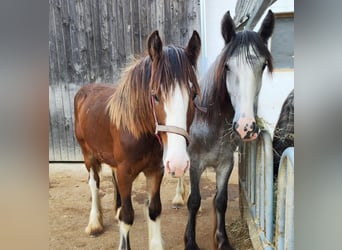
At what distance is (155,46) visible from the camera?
2.63 ft

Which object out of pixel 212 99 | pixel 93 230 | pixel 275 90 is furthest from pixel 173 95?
pixel 93 230

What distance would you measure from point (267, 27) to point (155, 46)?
0.30m

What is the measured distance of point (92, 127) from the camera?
103 centimetres

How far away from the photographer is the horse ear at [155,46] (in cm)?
80

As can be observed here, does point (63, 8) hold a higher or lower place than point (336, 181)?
higher

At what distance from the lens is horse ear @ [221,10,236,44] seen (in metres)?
0.85

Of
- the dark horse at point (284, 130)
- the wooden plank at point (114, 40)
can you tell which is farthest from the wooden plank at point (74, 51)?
the dark horse at point (284, 130)

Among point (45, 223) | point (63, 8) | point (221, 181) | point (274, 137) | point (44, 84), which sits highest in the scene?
point (63, 8)

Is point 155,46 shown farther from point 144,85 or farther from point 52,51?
point 52,51

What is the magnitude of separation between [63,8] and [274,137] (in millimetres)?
→ 717

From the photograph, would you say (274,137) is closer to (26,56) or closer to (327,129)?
(327,129)

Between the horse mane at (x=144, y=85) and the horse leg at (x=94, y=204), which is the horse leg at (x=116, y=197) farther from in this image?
the horse mane at (x=144, y=85)

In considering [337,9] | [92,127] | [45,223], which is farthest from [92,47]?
[337,9]

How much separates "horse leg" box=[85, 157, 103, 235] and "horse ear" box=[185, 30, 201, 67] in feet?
1.51
